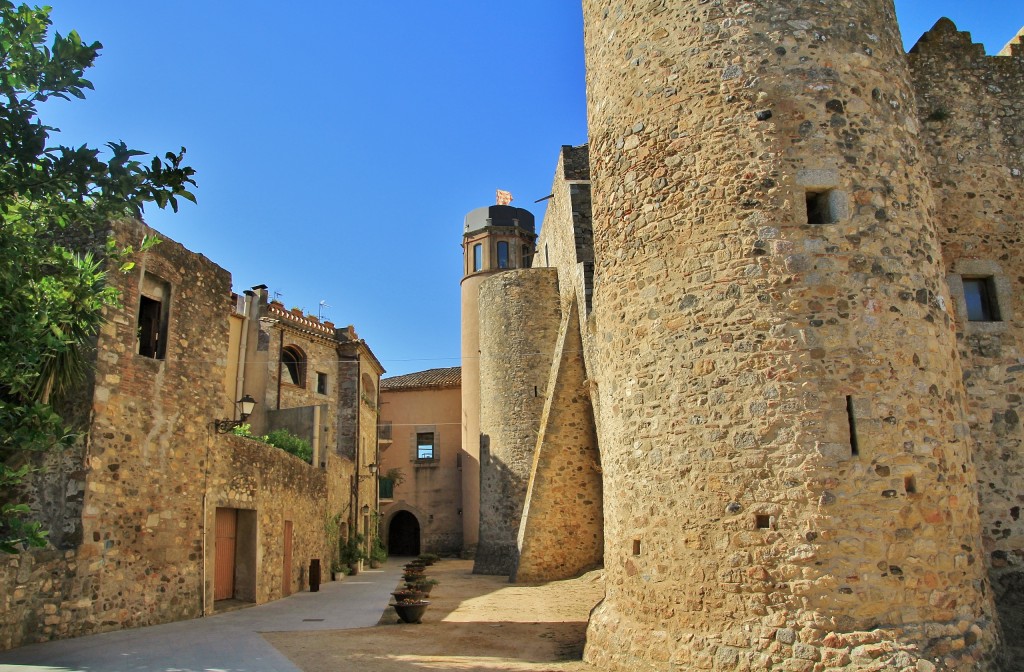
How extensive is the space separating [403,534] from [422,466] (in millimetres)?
3600

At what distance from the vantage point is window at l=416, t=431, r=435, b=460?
111ft

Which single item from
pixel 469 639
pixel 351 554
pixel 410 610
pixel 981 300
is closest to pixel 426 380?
pixel 351 554

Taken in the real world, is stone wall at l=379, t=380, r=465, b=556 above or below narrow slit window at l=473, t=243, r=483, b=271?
below

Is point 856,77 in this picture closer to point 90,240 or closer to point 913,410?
point 913,410

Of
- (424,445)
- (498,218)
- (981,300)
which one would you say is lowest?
(981,300)

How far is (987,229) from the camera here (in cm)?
949

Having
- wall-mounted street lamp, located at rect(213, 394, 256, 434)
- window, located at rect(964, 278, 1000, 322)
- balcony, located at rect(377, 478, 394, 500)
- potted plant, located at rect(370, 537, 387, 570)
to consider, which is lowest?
potted plant, located at rect(370, 537, 387, 570)

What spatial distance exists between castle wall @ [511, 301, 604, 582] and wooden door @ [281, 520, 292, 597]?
489 centimetres

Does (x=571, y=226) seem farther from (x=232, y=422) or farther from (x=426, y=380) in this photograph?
(x=426, y=380)

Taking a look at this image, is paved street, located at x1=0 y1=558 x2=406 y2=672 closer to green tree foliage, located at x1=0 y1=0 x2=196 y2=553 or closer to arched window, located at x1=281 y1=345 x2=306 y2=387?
green tree foliage, located at x1=0 y1=0 x2=196 y2=553

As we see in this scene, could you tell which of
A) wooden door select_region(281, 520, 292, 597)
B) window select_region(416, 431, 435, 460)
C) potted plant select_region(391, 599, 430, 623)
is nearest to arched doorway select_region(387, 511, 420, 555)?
window select_region(416, 431, 435, 460)

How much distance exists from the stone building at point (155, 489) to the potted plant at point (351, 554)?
5826 millimetres

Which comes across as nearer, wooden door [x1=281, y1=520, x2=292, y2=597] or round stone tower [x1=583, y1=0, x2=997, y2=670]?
round stone tower [x1=583, y1=0, x2=997, y2=670]

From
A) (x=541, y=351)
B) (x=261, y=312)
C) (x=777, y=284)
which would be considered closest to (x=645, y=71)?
(x=777, y=284)
